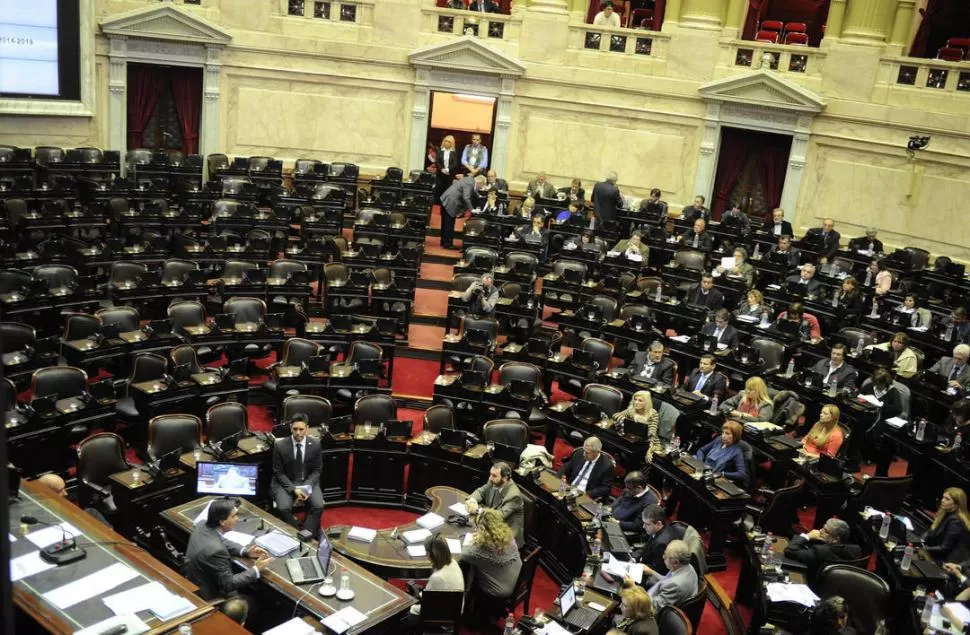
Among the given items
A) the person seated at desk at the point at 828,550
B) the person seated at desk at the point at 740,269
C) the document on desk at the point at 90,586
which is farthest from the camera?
the person seated at desk at the point at 740,269

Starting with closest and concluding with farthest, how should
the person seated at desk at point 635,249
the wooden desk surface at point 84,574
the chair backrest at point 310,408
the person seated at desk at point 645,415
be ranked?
the wooden desk surface at point 84,574
the chair backrest at point 310,408
the person seated at desk at point 645,415
the person seated at desk at point 635,249

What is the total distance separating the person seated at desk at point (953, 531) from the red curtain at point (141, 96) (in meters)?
17.3

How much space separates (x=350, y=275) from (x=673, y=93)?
8.98 m

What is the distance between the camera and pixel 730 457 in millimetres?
10047

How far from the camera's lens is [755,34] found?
72.9ft

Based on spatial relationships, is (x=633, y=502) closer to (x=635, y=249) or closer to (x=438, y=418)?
(x=438, y=418)

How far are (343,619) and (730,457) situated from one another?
15.5ft

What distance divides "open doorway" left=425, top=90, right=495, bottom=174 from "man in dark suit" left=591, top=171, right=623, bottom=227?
413cm

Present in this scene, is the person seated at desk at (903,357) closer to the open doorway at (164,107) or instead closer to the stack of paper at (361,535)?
the stack of paper at (361,535)

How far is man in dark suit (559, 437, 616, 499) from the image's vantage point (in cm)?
979

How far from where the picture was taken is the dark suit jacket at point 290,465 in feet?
31.4

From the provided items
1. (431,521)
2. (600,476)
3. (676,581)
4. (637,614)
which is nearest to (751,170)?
(600,476)

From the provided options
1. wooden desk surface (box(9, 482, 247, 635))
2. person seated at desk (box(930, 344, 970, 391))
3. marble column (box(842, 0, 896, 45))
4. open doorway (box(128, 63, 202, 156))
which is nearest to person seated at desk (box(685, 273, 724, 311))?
person seated at desk (box(930, 344, 970, 391))

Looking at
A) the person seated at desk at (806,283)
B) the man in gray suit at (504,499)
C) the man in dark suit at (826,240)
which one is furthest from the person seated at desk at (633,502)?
the man in dark suit at (826,240)
